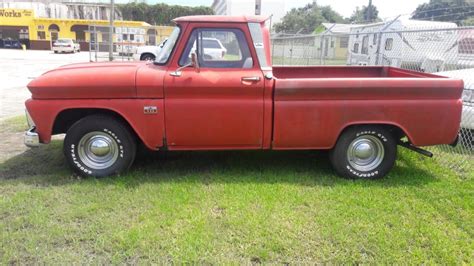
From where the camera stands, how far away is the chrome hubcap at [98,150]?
4496 millimetres

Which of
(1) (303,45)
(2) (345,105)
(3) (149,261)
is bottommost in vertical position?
(3) (149,261)

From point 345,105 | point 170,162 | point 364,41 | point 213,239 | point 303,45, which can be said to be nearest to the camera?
point 213,239

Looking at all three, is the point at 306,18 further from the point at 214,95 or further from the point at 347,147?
the point at 214,95

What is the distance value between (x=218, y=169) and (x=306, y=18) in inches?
3521

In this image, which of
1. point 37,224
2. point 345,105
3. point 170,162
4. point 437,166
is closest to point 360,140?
point 345,105

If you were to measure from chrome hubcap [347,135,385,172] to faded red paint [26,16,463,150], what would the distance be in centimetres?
29

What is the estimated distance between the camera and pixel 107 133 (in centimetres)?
445

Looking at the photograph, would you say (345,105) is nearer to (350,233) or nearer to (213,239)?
(350,233)

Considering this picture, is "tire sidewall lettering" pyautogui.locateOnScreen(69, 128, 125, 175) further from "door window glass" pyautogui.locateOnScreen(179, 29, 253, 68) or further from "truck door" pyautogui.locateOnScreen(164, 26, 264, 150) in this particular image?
"door window glass" pyautogui.locateOnScreen(179, 29, 253, 68)

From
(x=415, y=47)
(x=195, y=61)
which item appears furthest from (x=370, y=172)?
(x=415, y=47)

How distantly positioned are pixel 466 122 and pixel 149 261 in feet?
17.7

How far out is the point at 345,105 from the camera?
444 centimetres

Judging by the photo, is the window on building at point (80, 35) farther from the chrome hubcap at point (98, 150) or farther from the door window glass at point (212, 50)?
the door window glass at point (212, 50)

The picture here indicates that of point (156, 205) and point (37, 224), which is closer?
point (37, 224)
